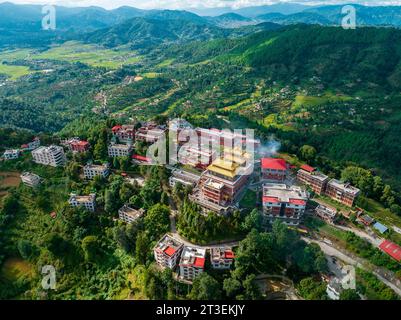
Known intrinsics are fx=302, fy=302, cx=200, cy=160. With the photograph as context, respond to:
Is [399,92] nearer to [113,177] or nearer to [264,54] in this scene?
[264,54]

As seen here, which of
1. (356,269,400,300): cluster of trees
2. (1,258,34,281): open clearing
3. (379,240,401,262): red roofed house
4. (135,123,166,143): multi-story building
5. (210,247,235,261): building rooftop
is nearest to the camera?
(356,269,400,300): cluster of trees

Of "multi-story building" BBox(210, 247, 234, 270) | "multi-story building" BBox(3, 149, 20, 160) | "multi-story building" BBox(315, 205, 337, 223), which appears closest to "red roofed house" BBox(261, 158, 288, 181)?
"multi-story building" BBox(315, 205, 337, 223)

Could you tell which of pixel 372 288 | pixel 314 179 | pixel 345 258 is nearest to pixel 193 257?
pixel 345 258

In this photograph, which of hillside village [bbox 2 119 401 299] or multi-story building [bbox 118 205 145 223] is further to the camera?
multi-story building [bbox 118 205 145 223]

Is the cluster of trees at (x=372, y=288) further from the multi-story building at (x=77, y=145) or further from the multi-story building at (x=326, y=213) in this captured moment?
the multi-story building at (x=77, y=145)

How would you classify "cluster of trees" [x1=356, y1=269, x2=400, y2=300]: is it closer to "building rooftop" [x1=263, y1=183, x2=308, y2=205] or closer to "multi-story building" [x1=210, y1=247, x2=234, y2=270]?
"building rooftop" [x1=263, y1=183, x2=308, y2=205]
